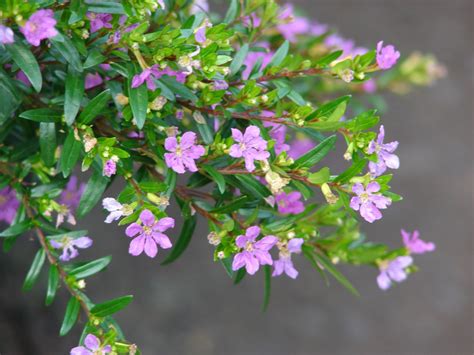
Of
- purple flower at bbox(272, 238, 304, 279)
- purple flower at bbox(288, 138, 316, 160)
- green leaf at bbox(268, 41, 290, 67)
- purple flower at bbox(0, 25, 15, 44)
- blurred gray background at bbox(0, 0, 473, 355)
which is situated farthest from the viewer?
blurred gray background at bbox(0, 0, 473, 355)

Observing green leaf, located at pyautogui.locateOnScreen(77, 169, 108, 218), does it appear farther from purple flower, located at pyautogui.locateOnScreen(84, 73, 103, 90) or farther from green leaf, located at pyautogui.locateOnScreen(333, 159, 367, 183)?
green leaf, located at pyautogui.locateOnScreen(333, 159, 367, 183)

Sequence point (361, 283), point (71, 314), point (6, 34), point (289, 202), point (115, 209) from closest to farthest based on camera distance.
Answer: point (6, 34), point (115, 209), point (71, 314), point (289, 202), point (361, 283)

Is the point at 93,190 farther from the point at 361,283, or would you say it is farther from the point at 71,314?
the point at 361,283

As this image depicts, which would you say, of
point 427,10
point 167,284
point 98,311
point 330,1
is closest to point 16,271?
point 167,284

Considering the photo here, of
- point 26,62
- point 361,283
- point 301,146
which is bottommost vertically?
point 361,283

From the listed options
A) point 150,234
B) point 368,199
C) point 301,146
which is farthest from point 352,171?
point 301,146

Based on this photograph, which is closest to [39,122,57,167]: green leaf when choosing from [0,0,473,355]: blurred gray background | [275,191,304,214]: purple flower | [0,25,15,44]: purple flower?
[0,25,15,44]: purple flower

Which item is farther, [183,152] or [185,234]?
[185,234]

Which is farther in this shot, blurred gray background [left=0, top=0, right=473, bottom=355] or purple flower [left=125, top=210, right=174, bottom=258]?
blurred gray background [left=0, top=0, right=473, bottom=355]
